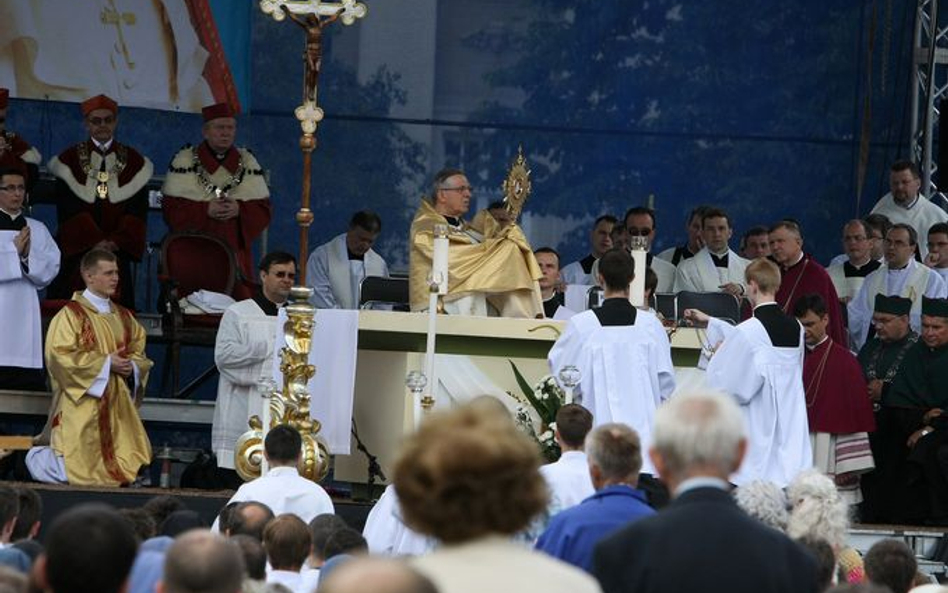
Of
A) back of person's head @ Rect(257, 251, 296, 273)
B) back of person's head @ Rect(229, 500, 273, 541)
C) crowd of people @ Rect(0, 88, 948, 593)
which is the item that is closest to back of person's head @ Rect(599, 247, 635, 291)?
crowd of people @ Rect(0, 88, 948, 593)

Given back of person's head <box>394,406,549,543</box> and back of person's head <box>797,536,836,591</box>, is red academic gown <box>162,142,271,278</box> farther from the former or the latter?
back of person's head <box>394,406,549,543</box>

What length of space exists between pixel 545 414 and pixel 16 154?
5.94m

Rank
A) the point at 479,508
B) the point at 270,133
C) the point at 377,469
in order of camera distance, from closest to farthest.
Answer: the point at 479,508 < the point at 377,469 < the point at 270,133

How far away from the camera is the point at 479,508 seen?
381cm

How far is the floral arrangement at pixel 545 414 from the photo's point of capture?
9914mm

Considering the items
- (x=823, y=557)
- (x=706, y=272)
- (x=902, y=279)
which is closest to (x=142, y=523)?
(x=823, y=557)

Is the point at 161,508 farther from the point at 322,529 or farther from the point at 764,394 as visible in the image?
the point at 764,394

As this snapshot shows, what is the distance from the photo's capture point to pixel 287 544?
665cm

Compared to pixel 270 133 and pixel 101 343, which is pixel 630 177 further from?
pixel 101 343

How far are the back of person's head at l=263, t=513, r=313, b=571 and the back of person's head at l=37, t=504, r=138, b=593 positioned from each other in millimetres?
2541

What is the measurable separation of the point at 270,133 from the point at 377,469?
20.8 feet

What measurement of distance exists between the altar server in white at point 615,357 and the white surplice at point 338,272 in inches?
204

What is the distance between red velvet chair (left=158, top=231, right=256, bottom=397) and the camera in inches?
549

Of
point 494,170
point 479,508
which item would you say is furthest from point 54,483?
point 479,508
